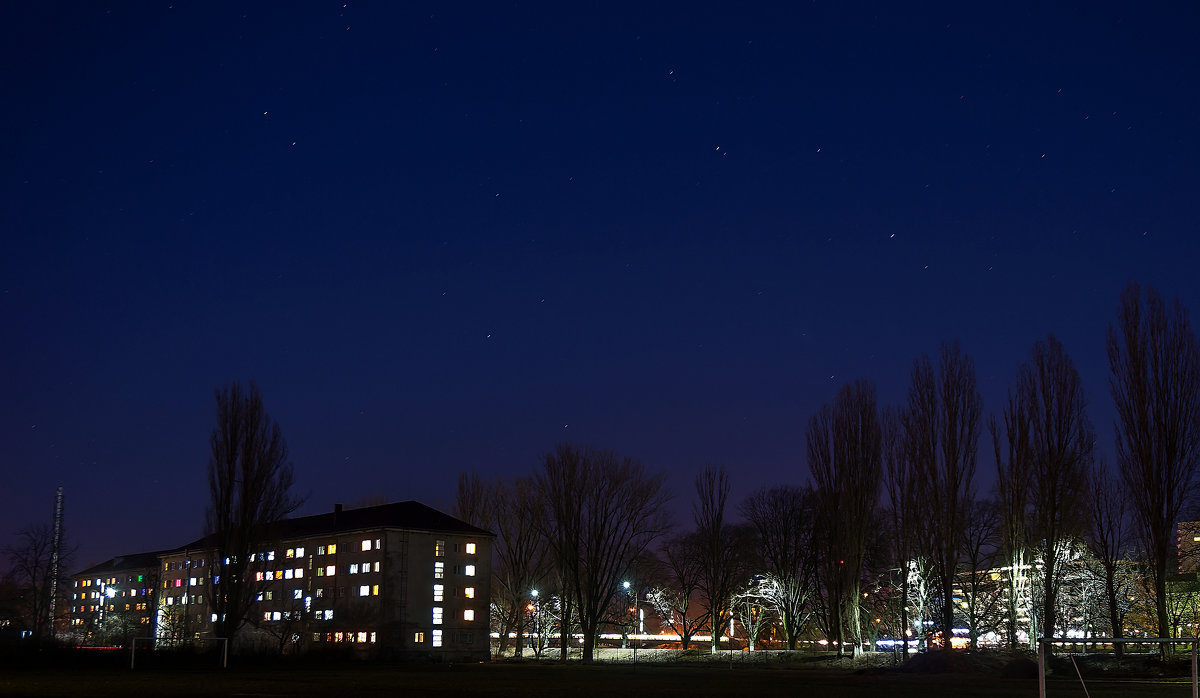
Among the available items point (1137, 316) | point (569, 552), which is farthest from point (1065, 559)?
point (569, 552)

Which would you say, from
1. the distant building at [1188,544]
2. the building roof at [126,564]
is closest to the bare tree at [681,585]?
the distant building at [1188,544]

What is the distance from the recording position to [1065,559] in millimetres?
58719

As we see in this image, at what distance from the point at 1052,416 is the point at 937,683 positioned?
758 inches

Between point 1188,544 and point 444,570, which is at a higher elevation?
point 1188,544

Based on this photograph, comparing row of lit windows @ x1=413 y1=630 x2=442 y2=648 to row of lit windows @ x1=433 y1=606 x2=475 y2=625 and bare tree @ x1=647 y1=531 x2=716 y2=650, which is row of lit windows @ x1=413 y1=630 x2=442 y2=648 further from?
bare tree @ x1=647 y1=531 x2=716 y2=650

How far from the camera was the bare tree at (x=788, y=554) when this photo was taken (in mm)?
83000

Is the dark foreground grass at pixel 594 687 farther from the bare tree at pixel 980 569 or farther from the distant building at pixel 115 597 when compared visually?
the distant building at pixel 115 597

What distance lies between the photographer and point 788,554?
3524 inches

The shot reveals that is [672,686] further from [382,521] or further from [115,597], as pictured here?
[115,597]

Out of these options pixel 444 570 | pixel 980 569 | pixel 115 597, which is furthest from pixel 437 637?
pixel 115 597

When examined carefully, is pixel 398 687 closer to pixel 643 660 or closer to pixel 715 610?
pixel 643 660

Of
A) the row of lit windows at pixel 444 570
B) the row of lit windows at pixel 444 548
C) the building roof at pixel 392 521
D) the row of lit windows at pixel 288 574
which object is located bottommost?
the row of lit windows at pixel 288 574

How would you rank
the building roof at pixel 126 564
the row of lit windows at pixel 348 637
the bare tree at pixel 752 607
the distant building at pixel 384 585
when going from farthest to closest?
the building roof at pixel 126 564
the row of lit windows at pixel 348 637
the distant building at pixel 384 585
the bare tree at pixel 752 607

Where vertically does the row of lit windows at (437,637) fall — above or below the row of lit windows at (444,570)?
below
